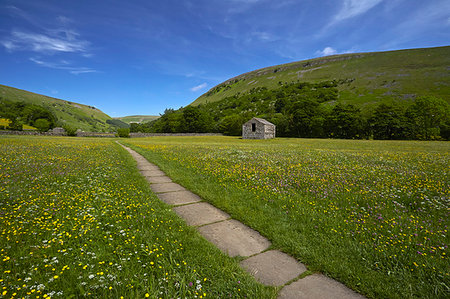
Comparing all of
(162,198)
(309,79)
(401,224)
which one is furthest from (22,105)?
(309,79)

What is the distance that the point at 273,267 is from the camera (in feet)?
13.0

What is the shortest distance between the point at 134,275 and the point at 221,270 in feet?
5.38

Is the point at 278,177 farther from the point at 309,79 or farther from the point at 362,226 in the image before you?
the point at 309,79

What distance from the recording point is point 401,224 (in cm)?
536

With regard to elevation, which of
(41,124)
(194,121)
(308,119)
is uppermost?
(194,121)

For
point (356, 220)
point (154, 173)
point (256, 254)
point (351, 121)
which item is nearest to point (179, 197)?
point (256, 254)

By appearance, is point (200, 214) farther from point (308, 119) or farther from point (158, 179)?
point (308, 119)

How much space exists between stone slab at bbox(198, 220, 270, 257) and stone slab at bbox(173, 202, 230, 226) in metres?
0.35

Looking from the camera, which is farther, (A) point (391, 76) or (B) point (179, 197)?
(A) point (391, 76)

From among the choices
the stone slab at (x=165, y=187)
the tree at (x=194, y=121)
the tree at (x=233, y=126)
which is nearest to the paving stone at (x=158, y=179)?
the stone slab at (x=165, y=187)

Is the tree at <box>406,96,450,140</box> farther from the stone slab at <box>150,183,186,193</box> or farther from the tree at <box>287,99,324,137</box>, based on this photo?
the stone slab at <box>150,183,186,193</box>

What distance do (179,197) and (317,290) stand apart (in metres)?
6.00

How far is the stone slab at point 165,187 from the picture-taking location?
891cm

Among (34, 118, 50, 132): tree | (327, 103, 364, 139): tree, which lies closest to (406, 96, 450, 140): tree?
(327, 103, 364, 139): tree
